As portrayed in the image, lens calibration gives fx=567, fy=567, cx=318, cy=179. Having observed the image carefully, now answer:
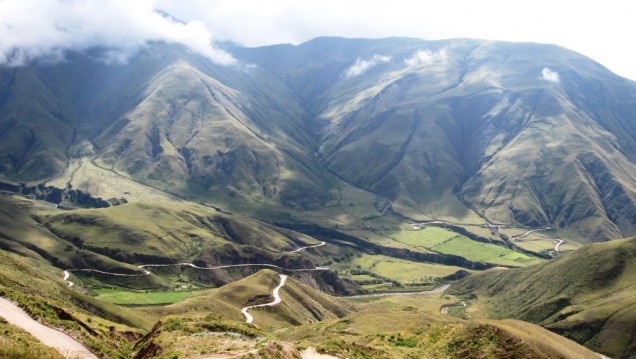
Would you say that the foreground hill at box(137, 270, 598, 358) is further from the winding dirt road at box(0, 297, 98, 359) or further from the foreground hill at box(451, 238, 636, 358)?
the foreground hill at box(451, 238, 636, 358)

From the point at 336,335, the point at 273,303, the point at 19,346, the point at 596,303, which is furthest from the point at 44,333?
the point at 596,303

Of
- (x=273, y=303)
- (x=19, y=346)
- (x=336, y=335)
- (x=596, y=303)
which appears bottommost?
(x=273, y=303)

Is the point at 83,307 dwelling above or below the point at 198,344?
below

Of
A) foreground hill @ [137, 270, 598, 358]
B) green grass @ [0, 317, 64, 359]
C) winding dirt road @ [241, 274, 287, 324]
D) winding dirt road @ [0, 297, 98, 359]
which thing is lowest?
winding dirt road @ [241, 274, 287, 324]

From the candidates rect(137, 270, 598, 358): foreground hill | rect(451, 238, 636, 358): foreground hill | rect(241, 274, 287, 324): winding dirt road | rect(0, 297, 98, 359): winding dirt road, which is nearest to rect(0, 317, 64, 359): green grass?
rect(0, 297, 98, 359): winding dirt road

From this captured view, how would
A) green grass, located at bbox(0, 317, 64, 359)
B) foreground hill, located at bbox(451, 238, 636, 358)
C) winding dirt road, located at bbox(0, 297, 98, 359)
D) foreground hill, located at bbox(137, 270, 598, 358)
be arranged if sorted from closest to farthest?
green grass, located at bbox(0, 317, 64, 359), winding dirt road, located at bbox(0, 297, 98, 359), foreground hill, located at bbox(137, 270, 598, 358), foreground hill, located at bbox(451, 238, 636, 358)

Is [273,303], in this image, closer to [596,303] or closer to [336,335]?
[336,335]

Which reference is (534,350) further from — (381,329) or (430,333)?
(381,329)

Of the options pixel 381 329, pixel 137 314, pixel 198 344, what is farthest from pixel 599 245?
pixel 198 344
